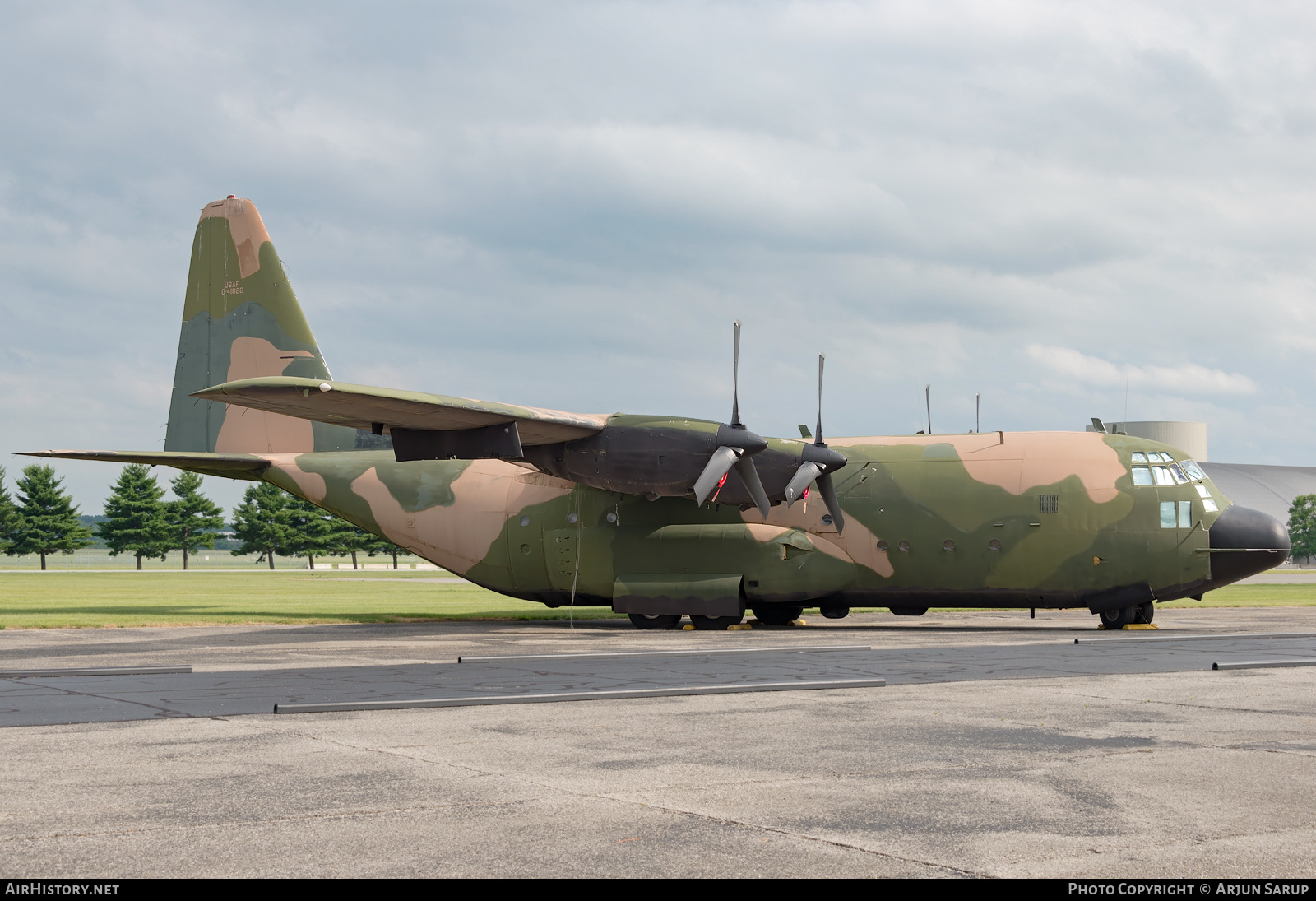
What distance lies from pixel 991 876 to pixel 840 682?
7776 millimetres

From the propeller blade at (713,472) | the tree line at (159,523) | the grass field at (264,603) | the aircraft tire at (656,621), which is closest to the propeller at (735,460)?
the propeller blade at (713,472)

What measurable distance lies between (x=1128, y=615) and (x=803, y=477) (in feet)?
26.1

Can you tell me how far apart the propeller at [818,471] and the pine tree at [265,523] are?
8020 centimetres

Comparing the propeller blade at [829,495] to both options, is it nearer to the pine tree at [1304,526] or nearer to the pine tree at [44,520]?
the pine tree at [44,520]

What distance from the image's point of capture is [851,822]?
5961mm

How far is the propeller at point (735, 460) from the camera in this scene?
21484 mm

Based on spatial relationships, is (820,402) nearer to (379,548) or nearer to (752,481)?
(752,481)

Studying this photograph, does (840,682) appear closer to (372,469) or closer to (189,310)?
(372,469)

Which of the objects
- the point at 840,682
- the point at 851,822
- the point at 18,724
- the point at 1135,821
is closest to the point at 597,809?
the point at 851,822

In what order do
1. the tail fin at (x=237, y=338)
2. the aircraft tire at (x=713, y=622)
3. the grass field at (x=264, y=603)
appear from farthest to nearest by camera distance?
the tail fin at (x=237, y=338) → the grass field at (x=264, y=603) → the aircraft tire at (x=713, y=622)

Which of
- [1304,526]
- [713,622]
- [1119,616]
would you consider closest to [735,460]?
[713,622]

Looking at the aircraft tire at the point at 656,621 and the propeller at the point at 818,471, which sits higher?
the propeller at the point at 818,471

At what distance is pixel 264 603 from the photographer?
A: 34.0 metres
